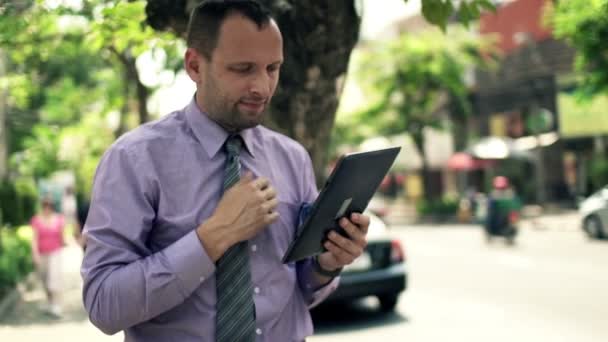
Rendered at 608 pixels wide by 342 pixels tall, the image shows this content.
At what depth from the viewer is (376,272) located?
8.65 metres

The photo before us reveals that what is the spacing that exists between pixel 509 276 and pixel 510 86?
2530cm

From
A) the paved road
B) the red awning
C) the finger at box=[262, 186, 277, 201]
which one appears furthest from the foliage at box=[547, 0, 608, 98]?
the red awning

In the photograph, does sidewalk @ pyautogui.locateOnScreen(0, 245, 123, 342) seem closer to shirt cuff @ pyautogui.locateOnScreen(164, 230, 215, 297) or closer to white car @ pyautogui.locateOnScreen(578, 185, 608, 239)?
shirt cuff @ pyautogui.locateOnScreen(164, 230, 215, 297)

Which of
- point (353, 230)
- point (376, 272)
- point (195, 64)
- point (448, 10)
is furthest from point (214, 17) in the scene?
point (376, 272)

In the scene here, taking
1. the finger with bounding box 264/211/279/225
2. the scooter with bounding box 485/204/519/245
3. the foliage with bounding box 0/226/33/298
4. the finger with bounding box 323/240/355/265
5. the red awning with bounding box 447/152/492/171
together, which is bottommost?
the red awning with bounding box 447/152/492/171

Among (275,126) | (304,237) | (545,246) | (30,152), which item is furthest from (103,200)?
(30,152)

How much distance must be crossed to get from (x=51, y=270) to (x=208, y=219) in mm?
8999

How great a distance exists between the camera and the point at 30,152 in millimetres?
30141

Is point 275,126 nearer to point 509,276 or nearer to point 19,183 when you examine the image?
point 509,276

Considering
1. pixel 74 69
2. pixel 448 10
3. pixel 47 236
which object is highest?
pixel 74 69

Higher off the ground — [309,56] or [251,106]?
[309,56]

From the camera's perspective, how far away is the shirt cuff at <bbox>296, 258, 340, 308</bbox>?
2180 mm

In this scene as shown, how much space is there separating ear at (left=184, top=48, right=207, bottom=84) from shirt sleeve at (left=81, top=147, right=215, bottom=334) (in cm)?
34

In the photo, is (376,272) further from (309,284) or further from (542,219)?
(542,219)
